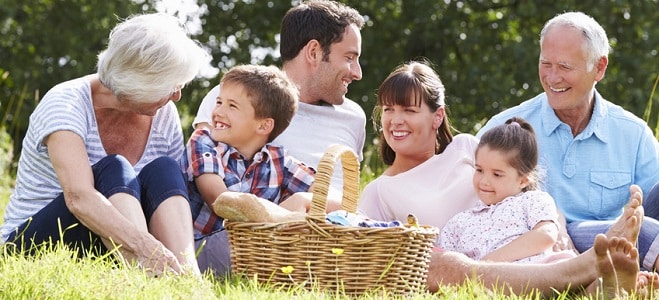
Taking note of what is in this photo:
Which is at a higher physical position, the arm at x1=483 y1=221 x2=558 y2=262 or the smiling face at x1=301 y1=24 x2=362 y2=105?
the smiling face at x1=301 y1=24 x2=362 y2=105

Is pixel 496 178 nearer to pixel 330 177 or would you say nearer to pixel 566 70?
pixel 566 70

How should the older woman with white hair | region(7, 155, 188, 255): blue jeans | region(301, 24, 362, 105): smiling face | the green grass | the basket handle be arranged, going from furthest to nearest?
region(301, 24, 362, 105): smiling face, region(7, 155, 188, 255): blue jeans, the older woman with white hair, the basket handle, the green grass

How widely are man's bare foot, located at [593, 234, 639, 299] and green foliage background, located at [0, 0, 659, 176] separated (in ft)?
24.0

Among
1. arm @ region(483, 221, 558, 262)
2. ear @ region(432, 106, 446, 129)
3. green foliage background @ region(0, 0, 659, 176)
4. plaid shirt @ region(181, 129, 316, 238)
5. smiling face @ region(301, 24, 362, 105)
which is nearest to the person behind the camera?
arm @ region(483, 221, 558, 262)

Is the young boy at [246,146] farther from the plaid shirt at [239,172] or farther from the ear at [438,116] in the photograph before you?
the ear at [438,116]

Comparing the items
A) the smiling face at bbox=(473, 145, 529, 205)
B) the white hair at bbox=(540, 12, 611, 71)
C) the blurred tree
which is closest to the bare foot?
the smiling face at bbox=(473, 145, 529, 205)

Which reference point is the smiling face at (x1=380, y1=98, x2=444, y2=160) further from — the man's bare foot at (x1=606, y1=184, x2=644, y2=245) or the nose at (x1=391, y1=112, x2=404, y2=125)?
the man's bare foot at (x1=606, y1=184, x2=644, y2=245)

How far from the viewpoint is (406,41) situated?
11961mm

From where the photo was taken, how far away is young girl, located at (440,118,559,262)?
3936mm

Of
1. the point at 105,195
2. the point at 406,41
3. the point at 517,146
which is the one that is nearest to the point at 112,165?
the point at 105,195

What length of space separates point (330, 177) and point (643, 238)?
146 centimetres

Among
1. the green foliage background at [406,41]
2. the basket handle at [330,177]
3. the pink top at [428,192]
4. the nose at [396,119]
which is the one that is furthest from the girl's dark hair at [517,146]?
the green foliage background at [406,41]

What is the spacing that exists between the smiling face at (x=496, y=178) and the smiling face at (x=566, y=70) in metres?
0.70

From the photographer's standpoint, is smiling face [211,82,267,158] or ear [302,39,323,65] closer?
smiling face [211,82,267,158]
